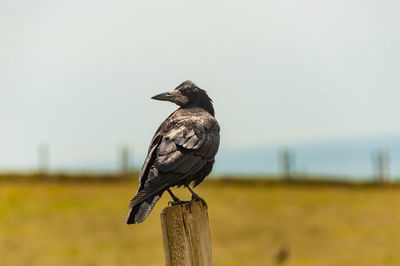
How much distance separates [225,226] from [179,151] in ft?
43.4

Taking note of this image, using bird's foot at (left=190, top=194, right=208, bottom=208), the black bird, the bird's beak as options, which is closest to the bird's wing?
the black bird

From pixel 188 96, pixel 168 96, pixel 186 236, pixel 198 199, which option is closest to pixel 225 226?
pixel 188 96

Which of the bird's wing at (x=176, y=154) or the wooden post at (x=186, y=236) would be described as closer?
the wooden post at (x=186, y=236)

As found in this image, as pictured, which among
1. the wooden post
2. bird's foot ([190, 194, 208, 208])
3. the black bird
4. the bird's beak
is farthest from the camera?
the bird's beak

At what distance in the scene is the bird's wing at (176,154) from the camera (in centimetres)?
446

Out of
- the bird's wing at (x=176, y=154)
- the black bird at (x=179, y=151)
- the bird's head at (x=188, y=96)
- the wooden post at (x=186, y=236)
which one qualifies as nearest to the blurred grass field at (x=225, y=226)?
the bird's head at (x=188, y=96)

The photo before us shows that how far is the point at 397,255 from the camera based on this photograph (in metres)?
13.3

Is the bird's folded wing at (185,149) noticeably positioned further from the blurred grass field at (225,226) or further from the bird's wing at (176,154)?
the blurred grass field at (225,226)

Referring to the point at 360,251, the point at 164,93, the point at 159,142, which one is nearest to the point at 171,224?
the point at 159,142

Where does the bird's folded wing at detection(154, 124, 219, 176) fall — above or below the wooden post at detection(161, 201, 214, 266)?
above

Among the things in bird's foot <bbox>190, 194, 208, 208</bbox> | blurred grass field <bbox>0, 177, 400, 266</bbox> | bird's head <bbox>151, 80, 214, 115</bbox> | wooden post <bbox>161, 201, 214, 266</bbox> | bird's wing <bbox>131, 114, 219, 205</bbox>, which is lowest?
blurred grass field <bbox>0, 177, 400, 266</bbox>

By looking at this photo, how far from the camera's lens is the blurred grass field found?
14.5 m

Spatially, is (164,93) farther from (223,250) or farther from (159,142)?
(223,250)

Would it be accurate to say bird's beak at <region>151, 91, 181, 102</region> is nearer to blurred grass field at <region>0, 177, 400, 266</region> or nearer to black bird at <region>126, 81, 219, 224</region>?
black bird at <region>126, 81, 219, 224</region>
